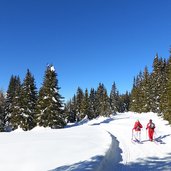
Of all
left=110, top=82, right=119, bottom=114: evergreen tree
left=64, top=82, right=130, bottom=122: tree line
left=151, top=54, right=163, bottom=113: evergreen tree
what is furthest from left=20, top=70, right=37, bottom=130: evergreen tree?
left=110, top=82, right=119, bottom=114: evergreen tree

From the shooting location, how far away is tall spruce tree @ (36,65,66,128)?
47.7m

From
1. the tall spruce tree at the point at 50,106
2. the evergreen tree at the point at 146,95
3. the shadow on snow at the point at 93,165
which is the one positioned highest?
the evergreen tree at the point at 146,95

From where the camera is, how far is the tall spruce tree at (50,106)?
156 feet

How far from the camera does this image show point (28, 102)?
55281 mm

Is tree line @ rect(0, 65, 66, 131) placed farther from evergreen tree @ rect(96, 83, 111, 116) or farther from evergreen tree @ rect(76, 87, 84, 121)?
evergreen tree @ rect(96, 83, 111, 116)

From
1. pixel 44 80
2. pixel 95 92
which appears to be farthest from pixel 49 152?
pixel 95 92

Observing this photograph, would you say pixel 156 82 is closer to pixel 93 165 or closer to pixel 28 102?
pixel 28 102

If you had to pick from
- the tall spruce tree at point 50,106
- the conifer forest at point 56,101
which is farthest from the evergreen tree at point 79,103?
the tall spruce tree at point 50,106

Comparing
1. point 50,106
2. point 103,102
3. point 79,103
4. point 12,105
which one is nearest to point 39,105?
point 50,106

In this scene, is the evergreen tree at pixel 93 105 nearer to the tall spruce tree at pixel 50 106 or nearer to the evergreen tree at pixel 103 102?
the evergreen tree at pixel 103 102

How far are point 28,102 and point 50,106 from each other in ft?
28.8

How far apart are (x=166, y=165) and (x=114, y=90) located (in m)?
118

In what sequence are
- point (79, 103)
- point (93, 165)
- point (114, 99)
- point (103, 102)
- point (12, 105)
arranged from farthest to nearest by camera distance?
point (114, 99) < point (103, 102) < point (79, 103) < point (12, 105) < point (93, 165)

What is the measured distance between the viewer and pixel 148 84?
72188mm
